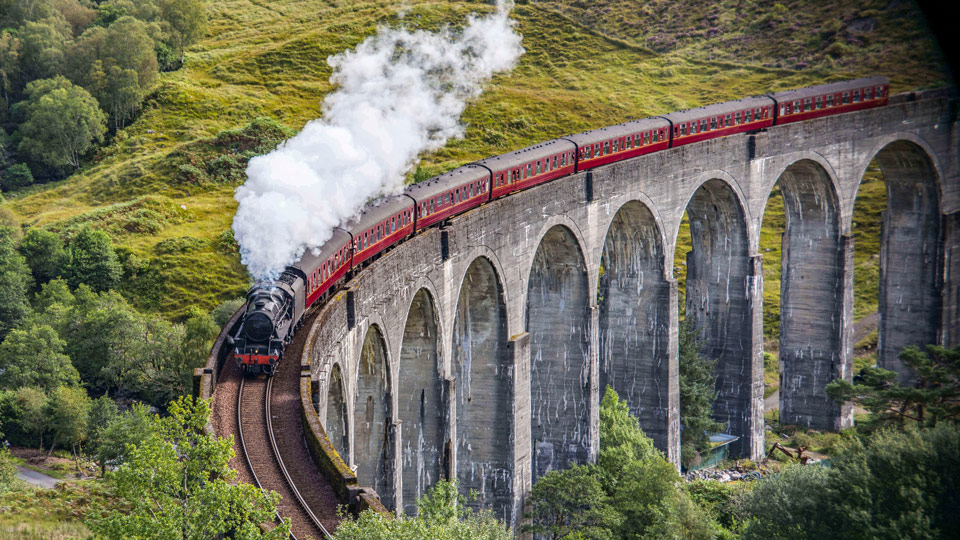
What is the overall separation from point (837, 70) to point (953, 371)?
61.6m

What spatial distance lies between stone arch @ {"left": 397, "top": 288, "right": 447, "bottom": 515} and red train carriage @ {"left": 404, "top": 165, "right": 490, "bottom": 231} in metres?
3.53

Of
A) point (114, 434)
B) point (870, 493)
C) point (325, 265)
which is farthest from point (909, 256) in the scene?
point (114, 434)

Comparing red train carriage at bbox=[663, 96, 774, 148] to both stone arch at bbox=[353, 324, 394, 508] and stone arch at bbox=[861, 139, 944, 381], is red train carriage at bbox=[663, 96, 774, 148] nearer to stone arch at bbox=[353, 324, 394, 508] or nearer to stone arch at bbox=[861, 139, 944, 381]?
stone arch at bbox=[861, 139, 944, 381]

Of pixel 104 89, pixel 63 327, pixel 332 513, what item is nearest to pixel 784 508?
pixel 332 513

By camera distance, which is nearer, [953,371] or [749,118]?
[953,371]

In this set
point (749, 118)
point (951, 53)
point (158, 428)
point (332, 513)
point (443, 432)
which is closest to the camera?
point (951, 53)

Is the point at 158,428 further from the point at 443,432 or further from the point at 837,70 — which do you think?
the point at 837,70

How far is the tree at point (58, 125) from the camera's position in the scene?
7456cm

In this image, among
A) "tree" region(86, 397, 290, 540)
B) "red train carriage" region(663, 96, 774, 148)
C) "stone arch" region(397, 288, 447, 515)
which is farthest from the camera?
"red train carriage" region(663, 96, 774, 148)

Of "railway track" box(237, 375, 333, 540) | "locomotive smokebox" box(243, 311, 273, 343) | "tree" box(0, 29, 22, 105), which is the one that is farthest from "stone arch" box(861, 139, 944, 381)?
"tree" box(0, 29, 22, 105)

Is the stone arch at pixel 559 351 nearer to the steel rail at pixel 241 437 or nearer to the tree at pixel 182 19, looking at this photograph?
the steel rail at pixel 241 437

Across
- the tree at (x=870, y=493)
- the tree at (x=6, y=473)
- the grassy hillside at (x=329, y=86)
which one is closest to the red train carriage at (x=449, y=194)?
the tree at (x=870, y=493)

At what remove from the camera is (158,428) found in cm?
1739

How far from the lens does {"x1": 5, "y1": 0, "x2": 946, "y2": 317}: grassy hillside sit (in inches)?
2581
